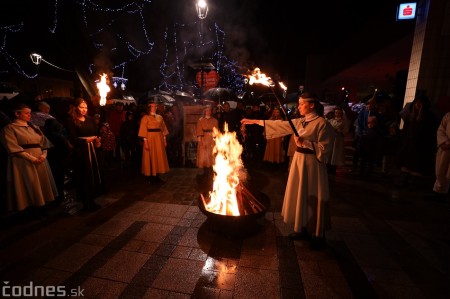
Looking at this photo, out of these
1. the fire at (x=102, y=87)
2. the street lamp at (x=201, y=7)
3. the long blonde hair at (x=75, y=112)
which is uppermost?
the street lamp at (x=201, y=7)

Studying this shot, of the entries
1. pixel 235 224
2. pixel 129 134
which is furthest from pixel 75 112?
pixel 129 134

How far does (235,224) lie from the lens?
4.00 m

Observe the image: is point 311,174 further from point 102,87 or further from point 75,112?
point 102,87

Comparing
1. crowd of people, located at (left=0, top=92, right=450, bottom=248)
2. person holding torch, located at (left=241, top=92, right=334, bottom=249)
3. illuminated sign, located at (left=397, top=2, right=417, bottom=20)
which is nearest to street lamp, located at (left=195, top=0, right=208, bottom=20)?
crowd of people, located at (left=0, top=92, right=450, bottom=248)

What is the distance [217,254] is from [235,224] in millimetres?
552

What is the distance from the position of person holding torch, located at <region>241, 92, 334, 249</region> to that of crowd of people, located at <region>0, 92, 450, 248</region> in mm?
15

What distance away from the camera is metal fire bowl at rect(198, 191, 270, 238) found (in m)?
3.94

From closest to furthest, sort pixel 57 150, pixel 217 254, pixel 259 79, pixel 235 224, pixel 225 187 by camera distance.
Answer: pixel 217 254
pixel 235 224
pixel 259 79
pixel 225 187
pixel 57 150

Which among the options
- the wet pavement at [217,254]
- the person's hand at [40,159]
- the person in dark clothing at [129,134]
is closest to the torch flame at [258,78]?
the wet pavement at [217,254]

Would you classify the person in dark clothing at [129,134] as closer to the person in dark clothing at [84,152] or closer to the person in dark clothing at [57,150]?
the person in dark clothing at [57,150]

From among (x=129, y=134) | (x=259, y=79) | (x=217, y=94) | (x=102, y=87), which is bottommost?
(x=129, y=134)

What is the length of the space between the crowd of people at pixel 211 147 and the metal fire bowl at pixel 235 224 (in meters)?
0.56

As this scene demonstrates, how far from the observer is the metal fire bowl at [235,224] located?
3.94 m

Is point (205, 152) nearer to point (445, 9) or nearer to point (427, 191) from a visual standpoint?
point (427, 191)
